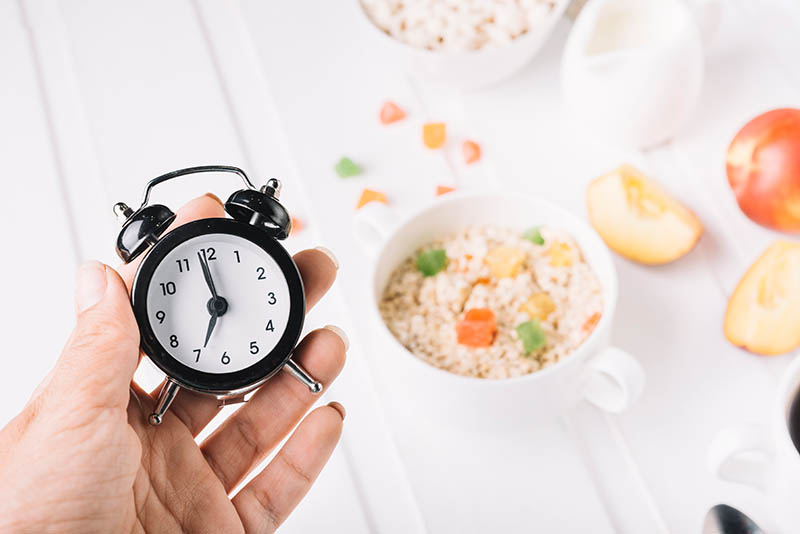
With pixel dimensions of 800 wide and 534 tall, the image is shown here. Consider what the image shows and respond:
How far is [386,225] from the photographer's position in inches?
49.8

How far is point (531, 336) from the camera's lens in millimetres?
1164

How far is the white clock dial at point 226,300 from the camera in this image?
961mm

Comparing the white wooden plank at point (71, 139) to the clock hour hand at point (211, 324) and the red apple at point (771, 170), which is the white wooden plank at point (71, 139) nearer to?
the clock hour hand at point (211, 324)

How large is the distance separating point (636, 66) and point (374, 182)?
47 centimetres

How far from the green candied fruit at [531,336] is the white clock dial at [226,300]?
13.7 inches

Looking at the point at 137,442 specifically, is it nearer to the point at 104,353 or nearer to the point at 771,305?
the point at 104,353

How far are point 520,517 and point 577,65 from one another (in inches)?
Result: 28.8

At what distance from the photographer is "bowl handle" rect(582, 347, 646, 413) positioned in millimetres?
1103

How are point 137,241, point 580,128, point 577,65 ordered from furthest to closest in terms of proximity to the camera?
point 580,128
point 577,65
point 137,241

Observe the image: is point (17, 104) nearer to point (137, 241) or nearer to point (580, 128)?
point (137, 241)

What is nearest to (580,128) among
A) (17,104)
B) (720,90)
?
(720,90)

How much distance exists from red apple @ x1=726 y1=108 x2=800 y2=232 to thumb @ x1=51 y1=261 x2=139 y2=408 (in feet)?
3.15

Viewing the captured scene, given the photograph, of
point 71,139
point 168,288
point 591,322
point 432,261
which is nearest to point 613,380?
point 591,322

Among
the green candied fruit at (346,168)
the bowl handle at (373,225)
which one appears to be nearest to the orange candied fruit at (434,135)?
the green candied fruit at (346,168)
